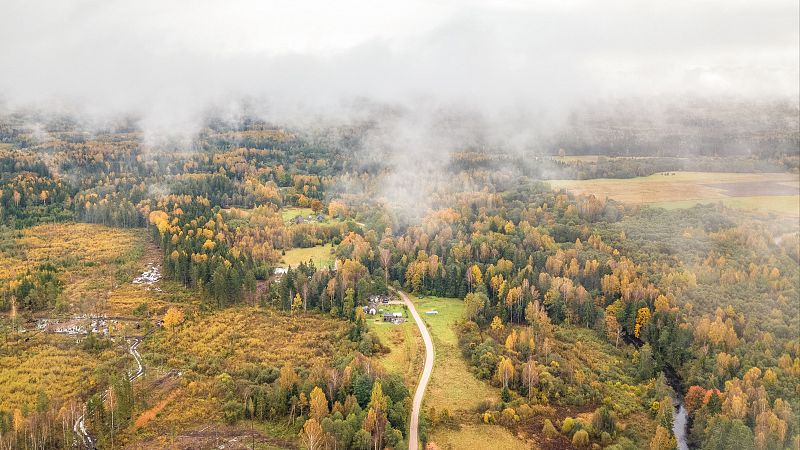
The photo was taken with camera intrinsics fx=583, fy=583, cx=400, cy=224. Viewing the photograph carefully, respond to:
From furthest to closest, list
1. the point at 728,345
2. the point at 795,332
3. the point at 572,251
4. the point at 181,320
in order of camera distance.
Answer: the point at 572,251
the point at 181,320
the point at 728,345
the point at 795,332

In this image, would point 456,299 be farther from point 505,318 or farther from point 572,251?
point 572,251

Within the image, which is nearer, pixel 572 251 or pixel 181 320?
pixel 181 320

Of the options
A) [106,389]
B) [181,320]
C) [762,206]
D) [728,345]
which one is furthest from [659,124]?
[106,389]

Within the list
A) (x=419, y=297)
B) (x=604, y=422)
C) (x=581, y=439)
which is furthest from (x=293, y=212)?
(x=581, y=439)

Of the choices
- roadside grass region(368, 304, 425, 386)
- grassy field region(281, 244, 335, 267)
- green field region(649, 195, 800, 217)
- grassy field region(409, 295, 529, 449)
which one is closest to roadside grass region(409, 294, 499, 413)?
grassy field region(409, 295, 529, 449)

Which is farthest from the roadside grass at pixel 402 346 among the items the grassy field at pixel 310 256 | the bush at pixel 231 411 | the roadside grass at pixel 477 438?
the grassy field at pixel 310 256

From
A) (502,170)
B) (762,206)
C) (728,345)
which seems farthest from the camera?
(502,170)

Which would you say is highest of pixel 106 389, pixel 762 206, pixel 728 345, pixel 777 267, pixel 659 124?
pixel 659 124
